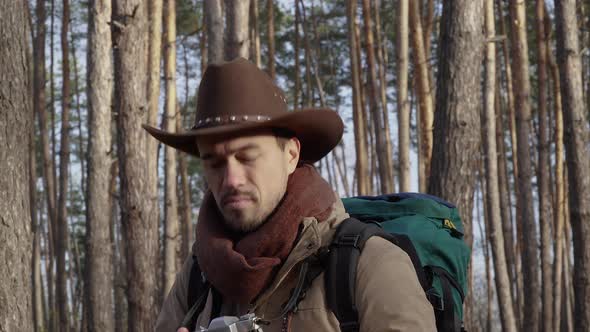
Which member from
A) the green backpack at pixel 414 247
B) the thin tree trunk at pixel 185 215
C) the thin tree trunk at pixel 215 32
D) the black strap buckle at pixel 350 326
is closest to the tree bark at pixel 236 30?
the thin tree trunk at pixel 215 32

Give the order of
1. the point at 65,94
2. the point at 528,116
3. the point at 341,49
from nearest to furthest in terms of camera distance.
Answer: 1. the point at 528,116
2. the point at 65,94
3. the point at 341,49

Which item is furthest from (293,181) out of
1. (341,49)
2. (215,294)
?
(341,49)

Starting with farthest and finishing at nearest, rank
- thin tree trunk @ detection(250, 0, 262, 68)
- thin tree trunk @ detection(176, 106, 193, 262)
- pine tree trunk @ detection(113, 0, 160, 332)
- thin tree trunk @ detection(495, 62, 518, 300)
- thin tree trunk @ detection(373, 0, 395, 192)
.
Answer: thin tree trunk @ detection(176, 106, 193, 262) < thin tree trunk @ detection(250, 0, 262, 68) < thin tree trunk @ detection(495, 62, 518, 300) < thin tree trunk @ detection(373, 0, 395, 192) < pine tree trunk @ detection(113, 0, 160, 332)

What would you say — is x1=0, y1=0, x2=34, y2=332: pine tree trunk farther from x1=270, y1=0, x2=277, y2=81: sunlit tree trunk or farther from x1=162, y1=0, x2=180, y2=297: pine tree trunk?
x1=270, y1=0, x2=277, y2=81: sunlit tree trunk

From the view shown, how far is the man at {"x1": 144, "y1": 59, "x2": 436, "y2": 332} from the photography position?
2.09 metres

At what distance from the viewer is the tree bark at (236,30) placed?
7129 mm

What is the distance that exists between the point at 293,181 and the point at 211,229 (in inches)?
10.6

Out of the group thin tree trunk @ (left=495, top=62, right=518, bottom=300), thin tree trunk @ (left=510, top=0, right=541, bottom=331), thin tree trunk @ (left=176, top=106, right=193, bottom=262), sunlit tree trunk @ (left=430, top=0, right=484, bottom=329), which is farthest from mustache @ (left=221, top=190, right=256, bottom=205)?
thin tree trunk @ (left=176, top=106, right=193, bottom=262)

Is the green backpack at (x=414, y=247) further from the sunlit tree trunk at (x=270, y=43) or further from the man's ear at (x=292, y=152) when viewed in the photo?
the sunlit tree trunk at (x=270, y=43)

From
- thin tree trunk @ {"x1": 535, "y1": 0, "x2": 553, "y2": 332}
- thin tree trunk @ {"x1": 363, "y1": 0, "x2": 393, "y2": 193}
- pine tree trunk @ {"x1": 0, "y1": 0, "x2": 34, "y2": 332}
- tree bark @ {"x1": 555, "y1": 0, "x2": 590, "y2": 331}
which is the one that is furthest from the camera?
thin tree trunk @ {"x1": 535, "y1": 0, "x2": 553, "y2": 332}

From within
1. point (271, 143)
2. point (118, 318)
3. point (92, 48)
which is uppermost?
point (92, 48)

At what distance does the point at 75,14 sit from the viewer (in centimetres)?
2286

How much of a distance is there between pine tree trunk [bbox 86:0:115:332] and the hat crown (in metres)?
8.45

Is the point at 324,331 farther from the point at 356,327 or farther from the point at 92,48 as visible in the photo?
the point at 92,48
